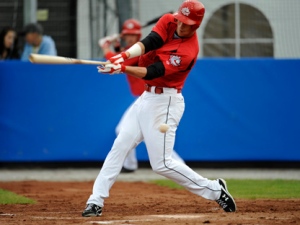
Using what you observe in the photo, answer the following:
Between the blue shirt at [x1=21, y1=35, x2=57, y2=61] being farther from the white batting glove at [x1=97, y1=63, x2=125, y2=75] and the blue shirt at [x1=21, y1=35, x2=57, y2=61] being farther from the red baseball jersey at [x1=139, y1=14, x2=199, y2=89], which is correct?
the white batting glove at [x1=97, y1=63, x2=125, y2=75]

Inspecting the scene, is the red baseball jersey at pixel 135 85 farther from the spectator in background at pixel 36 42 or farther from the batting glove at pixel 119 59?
the batting glove at pixel 119 59

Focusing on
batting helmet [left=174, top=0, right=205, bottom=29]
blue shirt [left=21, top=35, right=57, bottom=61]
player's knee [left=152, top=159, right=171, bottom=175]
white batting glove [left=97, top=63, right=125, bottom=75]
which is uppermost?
batting helmet [left=174, top=0, right=205, bottom=29]

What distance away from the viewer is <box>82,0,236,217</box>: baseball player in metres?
7.55

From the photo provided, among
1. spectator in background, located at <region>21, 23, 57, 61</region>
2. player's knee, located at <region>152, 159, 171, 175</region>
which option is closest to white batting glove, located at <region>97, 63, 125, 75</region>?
player's knee, located at <region>152, 159, 171, 175</region>

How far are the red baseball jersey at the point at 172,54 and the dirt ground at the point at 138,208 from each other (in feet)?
4.25

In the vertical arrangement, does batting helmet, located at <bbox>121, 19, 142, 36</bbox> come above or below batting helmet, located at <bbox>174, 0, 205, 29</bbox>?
below

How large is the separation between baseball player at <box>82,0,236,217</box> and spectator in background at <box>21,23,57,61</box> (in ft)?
18.5

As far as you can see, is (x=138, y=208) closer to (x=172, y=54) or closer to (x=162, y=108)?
(x=162, y=108)

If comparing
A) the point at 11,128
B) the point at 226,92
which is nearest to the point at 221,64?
the point at 226,92

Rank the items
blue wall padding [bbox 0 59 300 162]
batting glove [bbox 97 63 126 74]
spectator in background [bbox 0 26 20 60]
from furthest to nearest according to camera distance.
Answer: spectator in background [bbox 0 26 20 60], blue wall padding [bbox 0 59 300 162], batting glove [bbox 97 63 126 74]

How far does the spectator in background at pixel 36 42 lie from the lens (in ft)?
42.9

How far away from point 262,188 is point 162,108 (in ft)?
11.3

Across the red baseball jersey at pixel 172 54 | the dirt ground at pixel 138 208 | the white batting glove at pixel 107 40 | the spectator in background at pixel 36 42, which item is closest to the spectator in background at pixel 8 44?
the spectator in background at pixel 36 42

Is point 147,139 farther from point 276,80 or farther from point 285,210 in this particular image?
point 276,80
